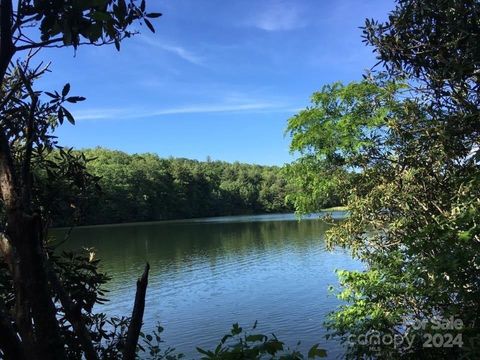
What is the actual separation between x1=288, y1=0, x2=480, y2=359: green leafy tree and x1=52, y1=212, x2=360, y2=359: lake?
9.66 feet

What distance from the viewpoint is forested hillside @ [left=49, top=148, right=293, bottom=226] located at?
96438 mm

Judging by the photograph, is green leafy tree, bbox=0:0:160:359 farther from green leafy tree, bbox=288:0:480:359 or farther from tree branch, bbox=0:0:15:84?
green leafy tree, bbox=288:0:480:359

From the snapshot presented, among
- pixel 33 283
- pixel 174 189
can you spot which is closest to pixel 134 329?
pixel 33 283

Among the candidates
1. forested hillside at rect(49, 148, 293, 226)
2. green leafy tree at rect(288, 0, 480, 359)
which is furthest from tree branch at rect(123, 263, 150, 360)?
forested hillside at rect(49, 148, 293, 226)

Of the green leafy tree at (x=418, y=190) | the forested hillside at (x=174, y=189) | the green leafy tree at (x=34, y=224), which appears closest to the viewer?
the green leafy tree at (x=34, y=224)

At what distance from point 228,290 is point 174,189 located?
91184mm

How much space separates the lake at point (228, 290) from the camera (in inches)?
605

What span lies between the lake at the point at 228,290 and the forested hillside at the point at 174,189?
5086cm

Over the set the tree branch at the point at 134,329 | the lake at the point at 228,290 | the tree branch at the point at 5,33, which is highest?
the tree branch at the point at 5,33

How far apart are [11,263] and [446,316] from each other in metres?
3.70

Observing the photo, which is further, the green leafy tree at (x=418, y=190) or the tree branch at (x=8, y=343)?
the green leafy tree at (x=418, y=190)

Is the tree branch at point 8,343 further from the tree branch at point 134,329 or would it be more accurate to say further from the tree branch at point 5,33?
the tree branch at point 5,33

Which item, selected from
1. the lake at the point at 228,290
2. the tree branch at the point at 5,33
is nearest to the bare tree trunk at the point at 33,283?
the tree branch at the point at 5,33

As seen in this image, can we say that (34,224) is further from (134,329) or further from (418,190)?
(418,190)
